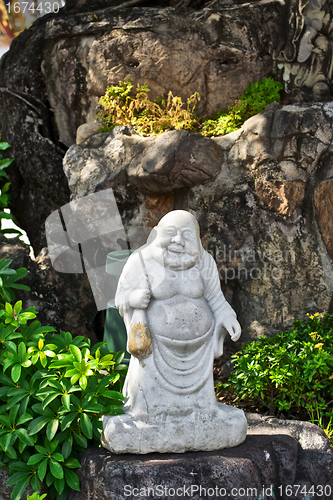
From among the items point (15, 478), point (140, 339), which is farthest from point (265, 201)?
point (15, 478)

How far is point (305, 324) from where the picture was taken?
538 cm

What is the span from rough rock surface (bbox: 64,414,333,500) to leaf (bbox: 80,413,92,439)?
190 mm

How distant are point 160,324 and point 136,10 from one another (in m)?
5.06

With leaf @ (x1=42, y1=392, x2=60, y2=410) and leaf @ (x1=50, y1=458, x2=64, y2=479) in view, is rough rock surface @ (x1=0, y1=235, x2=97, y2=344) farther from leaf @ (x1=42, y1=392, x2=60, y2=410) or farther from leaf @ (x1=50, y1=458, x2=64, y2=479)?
leaf @ (x1=50, y1=458, x2=64, y2=479)

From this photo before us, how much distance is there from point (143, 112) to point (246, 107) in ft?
4.44

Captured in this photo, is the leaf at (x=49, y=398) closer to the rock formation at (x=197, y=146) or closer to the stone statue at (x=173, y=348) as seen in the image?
the stone statue at (x=173, y=348)

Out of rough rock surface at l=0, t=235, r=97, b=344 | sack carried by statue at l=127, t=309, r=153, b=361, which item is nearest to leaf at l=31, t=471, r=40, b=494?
sack carried by statue at l=127, t=309, r=153, b=361

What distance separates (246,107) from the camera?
257 inches

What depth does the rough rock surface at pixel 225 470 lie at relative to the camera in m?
3.32

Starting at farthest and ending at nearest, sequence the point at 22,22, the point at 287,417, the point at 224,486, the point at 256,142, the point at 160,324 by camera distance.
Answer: the point at 22,22 < the point at 256,142 < the point at 287,417 < the point at 160,324 < the point at 224,486

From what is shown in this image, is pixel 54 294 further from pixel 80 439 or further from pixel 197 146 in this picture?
pixel 80 439

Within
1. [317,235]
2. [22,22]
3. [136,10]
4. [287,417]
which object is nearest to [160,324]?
[287,417]

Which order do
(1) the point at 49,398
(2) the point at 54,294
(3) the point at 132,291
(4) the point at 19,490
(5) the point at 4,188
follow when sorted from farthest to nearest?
(5) the point at 4,188 < (2) the point at 54,294 < (3) the point at 132,291 < (1) the point at 49,398 < (4) the point at 19,490

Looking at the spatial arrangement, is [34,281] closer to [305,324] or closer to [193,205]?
[193,205]
